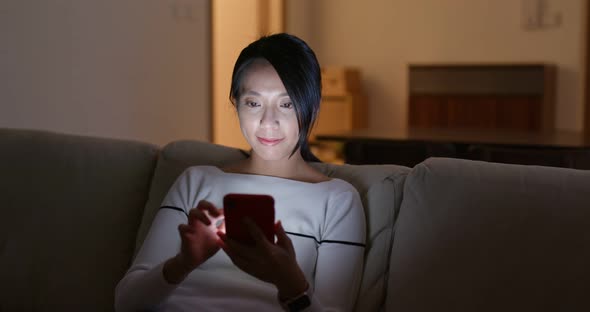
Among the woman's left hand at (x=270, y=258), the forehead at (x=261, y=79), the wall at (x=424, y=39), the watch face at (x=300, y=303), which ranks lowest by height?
the watch face at (x=300, y=303)

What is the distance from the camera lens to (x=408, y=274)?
1.42 metres

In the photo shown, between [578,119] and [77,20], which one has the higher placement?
[77,20]

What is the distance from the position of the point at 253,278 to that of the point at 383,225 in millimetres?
306

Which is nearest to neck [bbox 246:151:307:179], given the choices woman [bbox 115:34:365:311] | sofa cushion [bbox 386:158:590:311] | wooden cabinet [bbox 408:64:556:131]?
woman [bbox 115:34:365:311]

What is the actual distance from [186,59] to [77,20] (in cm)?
113

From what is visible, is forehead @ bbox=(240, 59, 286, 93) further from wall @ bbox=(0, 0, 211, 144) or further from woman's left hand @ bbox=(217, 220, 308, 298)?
wall @ bbox=(0, 0, 211, 144)

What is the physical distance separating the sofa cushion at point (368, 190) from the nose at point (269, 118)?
28cm

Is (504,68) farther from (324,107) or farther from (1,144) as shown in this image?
(1,144)

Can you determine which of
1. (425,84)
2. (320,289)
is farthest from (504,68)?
(320,289)

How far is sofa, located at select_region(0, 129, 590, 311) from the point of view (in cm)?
133

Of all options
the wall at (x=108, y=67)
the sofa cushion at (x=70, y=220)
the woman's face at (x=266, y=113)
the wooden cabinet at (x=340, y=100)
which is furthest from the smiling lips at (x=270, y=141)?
the wooden cabinet at (x=340, y=100)

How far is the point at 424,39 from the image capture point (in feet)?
24.0

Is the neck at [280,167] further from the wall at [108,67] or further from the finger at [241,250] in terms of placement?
the wall at [108,67]

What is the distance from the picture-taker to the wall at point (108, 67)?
339 cm
